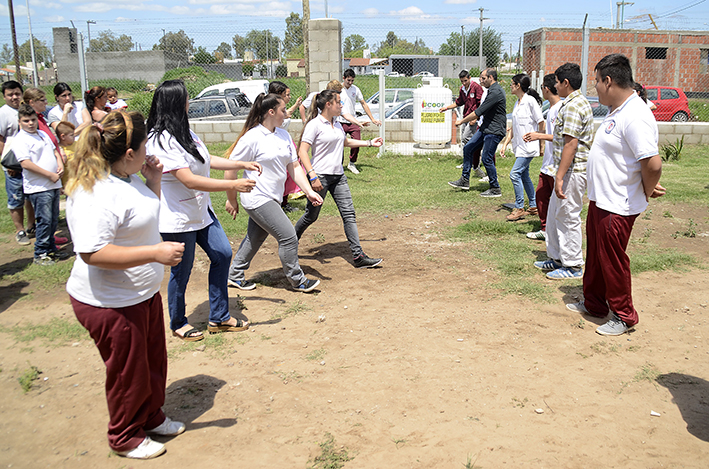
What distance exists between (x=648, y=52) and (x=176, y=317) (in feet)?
117

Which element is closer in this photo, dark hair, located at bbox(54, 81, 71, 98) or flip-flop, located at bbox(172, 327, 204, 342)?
flip-flop, located at bbox(172, 327, 204, 342)

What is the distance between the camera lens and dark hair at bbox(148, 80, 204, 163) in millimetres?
3867

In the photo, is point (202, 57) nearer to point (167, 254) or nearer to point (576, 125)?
point (576, 125)

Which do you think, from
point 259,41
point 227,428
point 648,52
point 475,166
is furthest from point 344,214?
point 648,52

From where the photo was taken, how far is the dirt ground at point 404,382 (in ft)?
10.1

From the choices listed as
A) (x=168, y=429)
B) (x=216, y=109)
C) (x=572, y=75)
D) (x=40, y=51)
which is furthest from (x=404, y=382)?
(x=40, y=51)

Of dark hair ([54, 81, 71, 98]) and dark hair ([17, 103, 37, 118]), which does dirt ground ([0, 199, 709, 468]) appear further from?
dark hair ([54, 81, 71, 98])

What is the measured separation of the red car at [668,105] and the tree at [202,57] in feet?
44.7

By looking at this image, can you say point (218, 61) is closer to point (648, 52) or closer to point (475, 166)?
point (475, 166)

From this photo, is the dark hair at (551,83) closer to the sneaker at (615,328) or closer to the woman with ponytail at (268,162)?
the sneaker at (615,328)

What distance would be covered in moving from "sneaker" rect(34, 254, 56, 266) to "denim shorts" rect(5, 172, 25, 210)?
3.21ft

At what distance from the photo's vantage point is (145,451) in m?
3.00

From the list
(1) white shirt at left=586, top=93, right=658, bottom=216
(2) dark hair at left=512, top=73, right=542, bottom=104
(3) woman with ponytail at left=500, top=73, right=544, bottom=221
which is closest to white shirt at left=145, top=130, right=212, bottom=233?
(1) white shirt at left=586, top=93, right=658, bottom=216

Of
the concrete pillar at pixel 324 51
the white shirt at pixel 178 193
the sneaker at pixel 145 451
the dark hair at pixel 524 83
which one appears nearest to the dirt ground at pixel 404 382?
the sneaker at pixel 145 451
